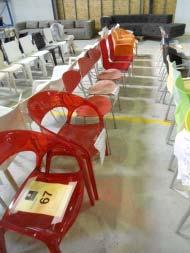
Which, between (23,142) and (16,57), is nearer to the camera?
(23,142)

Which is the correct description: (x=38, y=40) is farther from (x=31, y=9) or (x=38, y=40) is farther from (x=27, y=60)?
(x=31, y=9)

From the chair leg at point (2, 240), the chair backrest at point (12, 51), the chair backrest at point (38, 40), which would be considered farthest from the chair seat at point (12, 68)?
the chair leg at point (2, 240)

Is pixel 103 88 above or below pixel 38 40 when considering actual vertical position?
below

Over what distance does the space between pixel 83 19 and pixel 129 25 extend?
8.52 ft

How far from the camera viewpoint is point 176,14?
27.7ft

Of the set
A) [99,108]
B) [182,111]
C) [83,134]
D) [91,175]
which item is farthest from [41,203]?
[99,108]

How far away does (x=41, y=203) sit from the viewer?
4.13 ft

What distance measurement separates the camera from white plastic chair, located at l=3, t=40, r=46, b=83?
4478 mm

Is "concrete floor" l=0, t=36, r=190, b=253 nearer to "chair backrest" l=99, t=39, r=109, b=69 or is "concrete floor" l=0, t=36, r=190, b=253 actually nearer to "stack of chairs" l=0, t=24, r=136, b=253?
"stack of chairs" l=0, t=24, r=136, b=253

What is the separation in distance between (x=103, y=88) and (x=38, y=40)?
3.66 meters

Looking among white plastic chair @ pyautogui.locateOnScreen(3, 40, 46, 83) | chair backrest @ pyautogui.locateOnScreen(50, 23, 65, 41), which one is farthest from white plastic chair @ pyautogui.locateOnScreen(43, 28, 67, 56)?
white plastic chair @ pyautogui.locateOnScreen(3, 40, 46, 83)

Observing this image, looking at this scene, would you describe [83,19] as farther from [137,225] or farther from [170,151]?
[137,225]

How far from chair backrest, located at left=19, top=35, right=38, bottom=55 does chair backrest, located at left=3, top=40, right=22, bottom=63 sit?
0.73ft

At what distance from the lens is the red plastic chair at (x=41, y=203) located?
1113 millimetres
